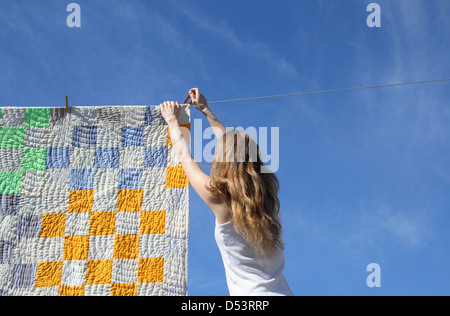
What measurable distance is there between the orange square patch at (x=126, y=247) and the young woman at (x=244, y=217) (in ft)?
1.79

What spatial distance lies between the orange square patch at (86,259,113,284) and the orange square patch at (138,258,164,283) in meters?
0.15

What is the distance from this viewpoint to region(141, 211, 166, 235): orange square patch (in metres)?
2.20

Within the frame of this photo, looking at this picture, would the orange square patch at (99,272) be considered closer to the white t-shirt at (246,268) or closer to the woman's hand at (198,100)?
the white t-shirt at (246,268)

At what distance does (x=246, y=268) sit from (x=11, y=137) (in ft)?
4.79

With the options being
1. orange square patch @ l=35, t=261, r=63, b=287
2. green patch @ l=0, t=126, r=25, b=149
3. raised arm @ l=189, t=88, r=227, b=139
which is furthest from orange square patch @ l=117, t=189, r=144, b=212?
green patch @ l=0, t=126, r=25, b=149

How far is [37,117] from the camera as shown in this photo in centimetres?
238

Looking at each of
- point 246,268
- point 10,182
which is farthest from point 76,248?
point 246,268

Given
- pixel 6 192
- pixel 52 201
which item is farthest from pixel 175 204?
pixel 6 192

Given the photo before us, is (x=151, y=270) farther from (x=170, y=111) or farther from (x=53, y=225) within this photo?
(x=170, y=111)

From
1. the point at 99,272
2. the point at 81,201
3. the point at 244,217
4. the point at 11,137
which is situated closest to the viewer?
the point at 244,217

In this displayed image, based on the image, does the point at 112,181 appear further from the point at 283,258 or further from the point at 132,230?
the point at 283,258

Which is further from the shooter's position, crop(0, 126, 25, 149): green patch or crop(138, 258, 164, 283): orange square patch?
crop(0, 126, 25, 149): green patch

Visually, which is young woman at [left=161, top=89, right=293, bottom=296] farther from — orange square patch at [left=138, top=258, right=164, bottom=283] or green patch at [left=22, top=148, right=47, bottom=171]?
green patch at [left=22, top=148, right=47, bottom=171]

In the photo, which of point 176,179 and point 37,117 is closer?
point 176,179
